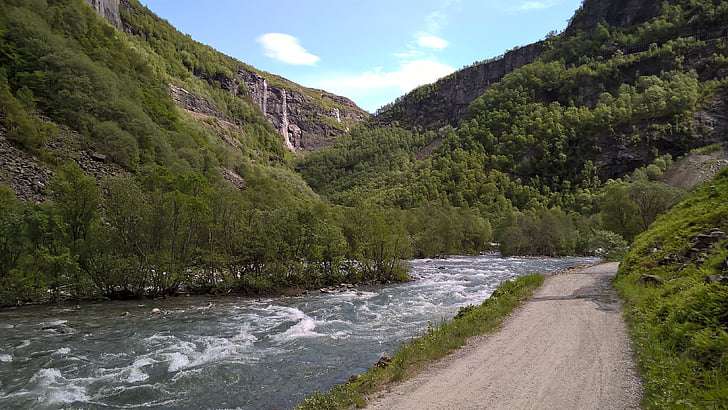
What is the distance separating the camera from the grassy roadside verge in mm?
10984

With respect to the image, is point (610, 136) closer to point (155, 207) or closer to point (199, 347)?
point (155, 207)

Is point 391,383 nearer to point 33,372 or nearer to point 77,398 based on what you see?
point 77,398

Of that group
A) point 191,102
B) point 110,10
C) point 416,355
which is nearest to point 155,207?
point 416,355

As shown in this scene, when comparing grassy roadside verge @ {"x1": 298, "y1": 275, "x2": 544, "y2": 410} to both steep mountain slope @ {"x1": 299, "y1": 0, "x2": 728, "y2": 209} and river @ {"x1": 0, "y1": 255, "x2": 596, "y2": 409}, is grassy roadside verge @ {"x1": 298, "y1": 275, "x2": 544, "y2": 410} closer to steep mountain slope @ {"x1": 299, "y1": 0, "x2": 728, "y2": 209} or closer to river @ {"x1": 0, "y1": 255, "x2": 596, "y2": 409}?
river @ {"x1": 0, "y1": 255, "x2": 596, "y2": 409}

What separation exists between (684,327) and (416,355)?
772cm

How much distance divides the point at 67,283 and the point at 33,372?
17851 millimetres

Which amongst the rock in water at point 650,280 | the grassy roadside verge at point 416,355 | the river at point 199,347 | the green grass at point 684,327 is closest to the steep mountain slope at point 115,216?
the river at point 199,347

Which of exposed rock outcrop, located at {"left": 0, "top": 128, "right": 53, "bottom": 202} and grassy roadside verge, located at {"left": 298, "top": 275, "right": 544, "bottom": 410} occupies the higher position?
exposed rock outcrop, located at {"left": 0, "top": 128, "right": 53, "bottom": 202}

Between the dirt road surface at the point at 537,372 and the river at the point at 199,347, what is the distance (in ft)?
16.2

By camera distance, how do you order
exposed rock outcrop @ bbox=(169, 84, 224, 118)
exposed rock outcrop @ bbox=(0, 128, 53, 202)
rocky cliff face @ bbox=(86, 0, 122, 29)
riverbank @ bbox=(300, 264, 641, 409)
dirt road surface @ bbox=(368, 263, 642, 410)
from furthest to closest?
exposed rock outcrop @ bbox=(169, 84, 224, 118) < rocky cliff face @ bbox=(86, 0, 122, 29) < exposed rock outcrop @ bbox=(0, 128, 53, 202) < riverbank @ bbox=(300, 264, 641, 409) < dirt road surface @ bbox=(368, 263, 642, 410)

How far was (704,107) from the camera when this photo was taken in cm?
15188

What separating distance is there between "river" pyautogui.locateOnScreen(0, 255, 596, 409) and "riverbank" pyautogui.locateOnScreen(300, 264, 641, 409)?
142 inches

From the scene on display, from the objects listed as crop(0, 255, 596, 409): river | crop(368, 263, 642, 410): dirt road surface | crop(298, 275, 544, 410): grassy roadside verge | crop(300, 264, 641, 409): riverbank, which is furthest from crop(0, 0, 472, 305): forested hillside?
crop(368, 263, 642, 410): dirt road surface

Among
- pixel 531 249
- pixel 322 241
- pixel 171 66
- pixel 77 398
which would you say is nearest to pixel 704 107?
pixel 531 249
